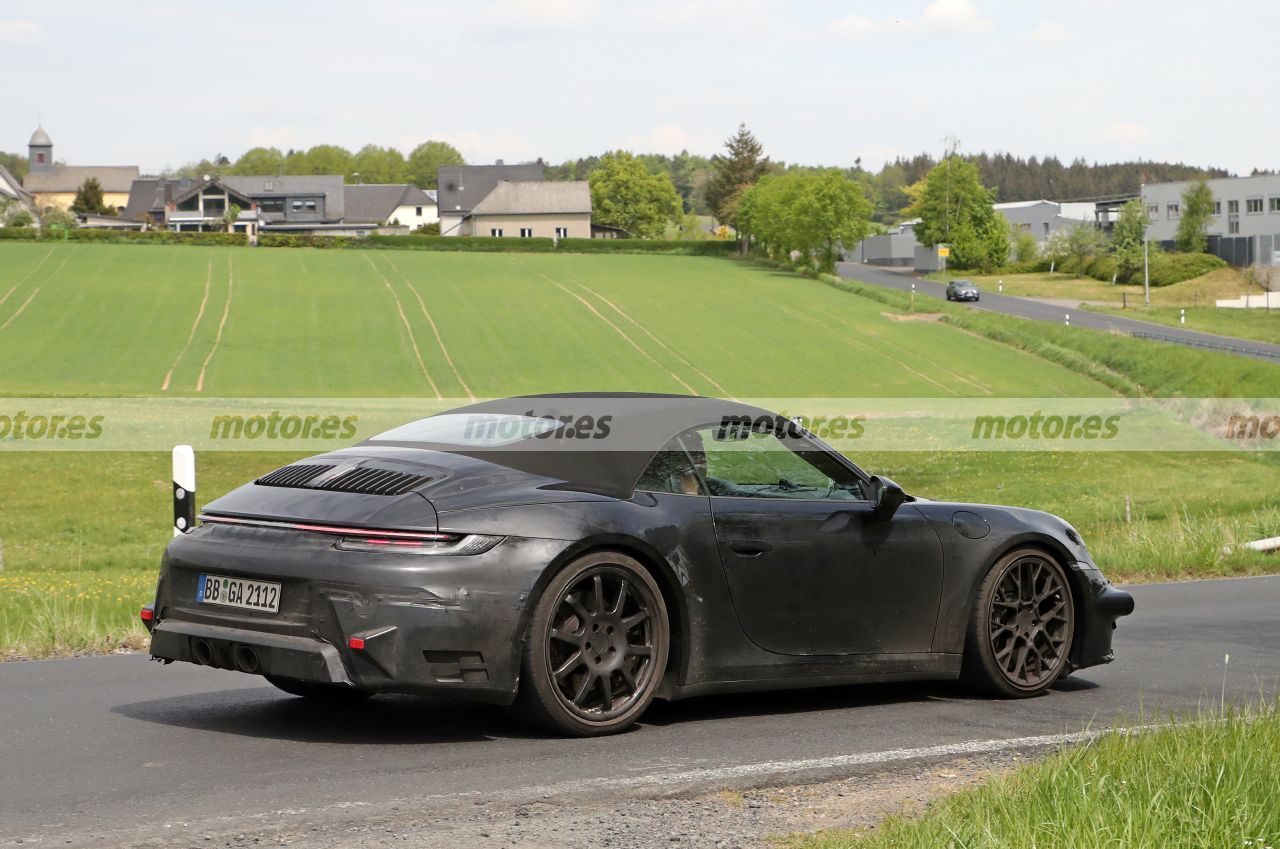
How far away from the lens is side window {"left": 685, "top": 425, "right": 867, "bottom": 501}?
706 centimetres

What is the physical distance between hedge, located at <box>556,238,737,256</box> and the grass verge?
393 feet

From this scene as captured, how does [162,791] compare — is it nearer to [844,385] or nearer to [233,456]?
[233,456]

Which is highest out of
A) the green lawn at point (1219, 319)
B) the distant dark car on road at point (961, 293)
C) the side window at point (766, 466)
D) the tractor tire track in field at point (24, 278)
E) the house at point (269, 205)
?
the house at point (269, 205)

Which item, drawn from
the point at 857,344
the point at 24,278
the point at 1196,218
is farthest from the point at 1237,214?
the point at 24,278

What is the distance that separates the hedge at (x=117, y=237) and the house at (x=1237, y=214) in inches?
2961

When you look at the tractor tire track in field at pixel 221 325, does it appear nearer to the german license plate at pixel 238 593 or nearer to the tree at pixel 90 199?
the german license plate at pixel 238 593

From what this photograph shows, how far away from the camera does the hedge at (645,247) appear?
125588 mm

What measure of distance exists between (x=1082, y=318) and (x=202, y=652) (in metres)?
84.2

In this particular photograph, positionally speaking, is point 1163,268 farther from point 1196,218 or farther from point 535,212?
point 535,212

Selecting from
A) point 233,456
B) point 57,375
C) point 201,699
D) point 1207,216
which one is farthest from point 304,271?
point 201,699

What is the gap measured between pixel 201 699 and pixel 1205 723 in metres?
4.63

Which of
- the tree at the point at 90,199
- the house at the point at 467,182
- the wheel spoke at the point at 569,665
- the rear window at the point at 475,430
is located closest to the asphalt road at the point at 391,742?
the wheel spoke at the point at 569,665

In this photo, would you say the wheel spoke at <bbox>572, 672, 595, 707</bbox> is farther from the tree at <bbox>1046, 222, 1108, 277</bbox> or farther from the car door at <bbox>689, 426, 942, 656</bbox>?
the tree at <bbox>1046, 222, 1108, 277</bbox>

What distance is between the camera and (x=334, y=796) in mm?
5438
